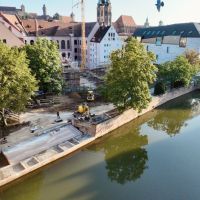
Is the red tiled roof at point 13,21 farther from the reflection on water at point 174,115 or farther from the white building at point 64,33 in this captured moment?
the reflection on water at point 174,115

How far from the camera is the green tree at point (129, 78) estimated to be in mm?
35500

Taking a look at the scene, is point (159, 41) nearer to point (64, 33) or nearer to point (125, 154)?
point (64, 33)

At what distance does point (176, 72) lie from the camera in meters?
49.1

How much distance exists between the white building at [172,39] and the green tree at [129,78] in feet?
115

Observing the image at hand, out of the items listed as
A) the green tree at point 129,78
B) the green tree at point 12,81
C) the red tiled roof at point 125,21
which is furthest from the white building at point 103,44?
the red tiled roof at point 125,21

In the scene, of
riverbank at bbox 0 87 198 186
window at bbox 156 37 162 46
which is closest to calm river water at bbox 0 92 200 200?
riverbank at bbox 0 87 198 186

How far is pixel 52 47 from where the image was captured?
1601 inches

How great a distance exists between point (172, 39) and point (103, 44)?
20086 millimetres

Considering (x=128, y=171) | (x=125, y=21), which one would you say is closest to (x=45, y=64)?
(x=128, y=171)

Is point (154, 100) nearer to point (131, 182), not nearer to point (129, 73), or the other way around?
point (129, 73)

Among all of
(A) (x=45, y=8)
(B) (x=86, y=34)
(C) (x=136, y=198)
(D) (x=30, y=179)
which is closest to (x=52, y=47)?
(D) (x=30, y=179)

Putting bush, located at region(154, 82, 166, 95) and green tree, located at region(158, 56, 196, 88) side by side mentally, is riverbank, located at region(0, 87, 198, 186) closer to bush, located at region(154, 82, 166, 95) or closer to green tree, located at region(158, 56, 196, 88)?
bush, located at region(154, 82, 166, 95)

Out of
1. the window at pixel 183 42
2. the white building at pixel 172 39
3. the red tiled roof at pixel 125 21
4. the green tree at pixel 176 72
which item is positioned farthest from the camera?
the red tiled roof at pixel 125 21

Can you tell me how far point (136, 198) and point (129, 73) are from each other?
17.6m
